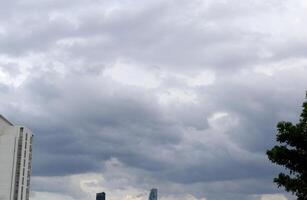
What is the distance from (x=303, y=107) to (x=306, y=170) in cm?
482

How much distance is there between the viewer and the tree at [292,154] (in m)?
41.8

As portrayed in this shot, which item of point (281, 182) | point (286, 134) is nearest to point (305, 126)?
point (286, 134)

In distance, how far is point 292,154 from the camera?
138 ft

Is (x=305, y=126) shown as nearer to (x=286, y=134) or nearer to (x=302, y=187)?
(x=286, y=134)

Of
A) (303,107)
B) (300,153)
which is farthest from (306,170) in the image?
(303,107)

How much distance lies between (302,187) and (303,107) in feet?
20.4

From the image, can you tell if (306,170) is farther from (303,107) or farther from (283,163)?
(303,107)

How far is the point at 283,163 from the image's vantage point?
42.5 metres

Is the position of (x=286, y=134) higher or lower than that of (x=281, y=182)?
higher

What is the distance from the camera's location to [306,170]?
42.2m

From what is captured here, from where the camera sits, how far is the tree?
137ft

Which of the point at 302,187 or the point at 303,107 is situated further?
the point at 303,107

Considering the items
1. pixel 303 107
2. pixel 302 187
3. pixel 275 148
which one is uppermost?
pixel 303 107

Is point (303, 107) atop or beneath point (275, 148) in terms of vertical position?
atop
